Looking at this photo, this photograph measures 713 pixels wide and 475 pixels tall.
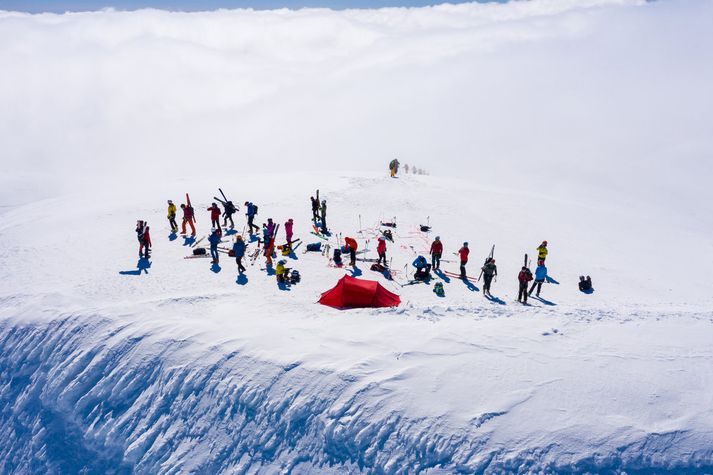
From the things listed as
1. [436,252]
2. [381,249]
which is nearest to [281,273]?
[381,249]

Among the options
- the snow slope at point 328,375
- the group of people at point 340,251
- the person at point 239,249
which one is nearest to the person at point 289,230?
the group of people at point 340,251

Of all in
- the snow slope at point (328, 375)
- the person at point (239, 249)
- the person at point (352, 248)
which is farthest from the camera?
the person at point (352, 248)

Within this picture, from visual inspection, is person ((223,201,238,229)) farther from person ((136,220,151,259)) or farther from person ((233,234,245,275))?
person ((233,234,245,275))

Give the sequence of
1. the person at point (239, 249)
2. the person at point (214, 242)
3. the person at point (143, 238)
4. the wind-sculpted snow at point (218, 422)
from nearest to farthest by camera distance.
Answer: the wind-sculpted snow at point (218, 422) → the person at point (239, 249) → the person at point (214, 242) → the person at point (143, 238)

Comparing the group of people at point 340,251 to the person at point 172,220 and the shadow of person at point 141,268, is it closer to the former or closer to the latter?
the person at point 172,220

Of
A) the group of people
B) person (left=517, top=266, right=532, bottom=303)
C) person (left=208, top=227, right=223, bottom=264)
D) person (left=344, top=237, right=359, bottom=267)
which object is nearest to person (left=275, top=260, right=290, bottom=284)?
the group of people

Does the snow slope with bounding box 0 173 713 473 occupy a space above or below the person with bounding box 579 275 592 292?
below

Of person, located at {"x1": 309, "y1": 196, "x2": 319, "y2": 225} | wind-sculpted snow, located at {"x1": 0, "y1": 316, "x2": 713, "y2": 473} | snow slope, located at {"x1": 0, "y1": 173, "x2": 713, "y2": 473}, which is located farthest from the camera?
person, located at {"x1": 309, "y1": 196, "x2": 319, "y2": 225}
